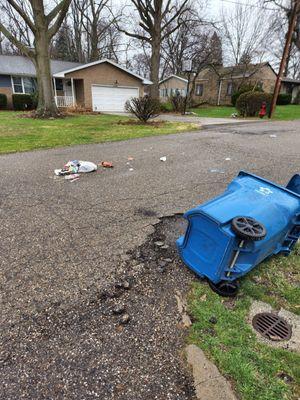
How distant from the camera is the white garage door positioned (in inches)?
883

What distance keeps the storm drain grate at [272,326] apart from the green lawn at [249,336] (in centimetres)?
8

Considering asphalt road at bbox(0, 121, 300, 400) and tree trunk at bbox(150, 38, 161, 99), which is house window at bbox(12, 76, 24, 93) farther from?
asphalt road at bbox(0, 121, 300, 400)

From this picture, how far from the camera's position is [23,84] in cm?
2189

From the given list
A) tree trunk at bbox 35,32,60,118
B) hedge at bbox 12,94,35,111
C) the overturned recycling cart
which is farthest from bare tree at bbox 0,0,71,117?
the overturned recycling cart

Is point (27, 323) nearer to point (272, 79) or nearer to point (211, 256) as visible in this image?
point (211, 256)

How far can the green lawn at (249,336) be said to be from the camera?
Answer: 1492 millimetres

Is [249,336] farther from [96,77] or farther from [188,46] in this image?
[188,46]

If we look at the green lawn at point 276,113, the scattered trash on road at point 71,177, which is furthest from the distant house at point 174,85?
the scattered trash on road at point 71,177

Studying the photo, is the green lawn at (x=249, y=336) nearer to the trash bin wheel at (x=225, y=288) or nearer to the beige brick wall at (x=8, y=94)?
the trash bin wheel at (x=225, y=288)

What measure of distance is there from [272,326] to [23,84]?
82.3 ft

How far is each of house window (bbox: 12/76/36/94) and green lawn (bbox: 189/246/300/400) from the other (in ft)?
80.2

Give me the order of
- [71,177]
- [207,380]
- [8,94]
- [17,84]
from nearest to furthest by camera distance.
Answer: [207,380] < [71,177] < [8,94] < [17,84]

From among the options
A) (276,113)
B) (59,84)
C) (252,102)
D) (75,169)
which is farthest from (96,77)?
(75,169)

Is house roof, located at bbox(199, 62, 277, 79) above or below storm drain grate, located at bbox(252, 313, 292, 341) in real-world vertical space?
above
